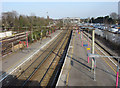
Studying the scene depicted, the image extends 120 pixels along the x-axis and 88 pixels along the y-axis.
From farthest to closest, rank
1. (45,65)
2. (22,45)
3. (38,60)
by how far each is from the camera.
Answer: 1. (22,45)
2. (38,60)
3. (45,65)

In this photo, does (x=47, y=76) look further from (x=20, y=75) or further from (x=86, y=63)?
(x=86, y=63)

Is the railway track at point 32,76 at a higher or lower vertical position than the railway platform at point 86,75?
lower

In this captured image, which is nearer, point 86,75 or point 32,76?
point 86,75

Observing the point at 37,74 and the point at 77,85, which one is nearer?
the point at 77,85

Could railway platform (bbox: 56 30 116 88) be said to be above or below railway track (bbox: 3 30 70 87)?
above

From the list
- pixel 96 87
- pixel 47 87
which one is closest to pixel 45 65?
pixel 47 87

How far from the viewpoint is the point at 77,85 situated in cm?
750

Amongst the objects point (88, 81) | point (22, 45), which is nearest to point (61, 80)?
point (88, 81)

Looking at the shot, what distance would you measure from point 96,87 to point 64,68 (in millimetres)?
3407

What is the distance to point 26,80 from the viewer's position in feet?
30.1

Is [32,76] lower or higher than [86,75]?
lower

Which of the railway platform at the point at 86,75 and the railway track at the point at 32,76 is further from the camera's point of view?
the railway track at the point at 32,76

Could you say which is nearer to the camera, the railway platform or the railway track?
the railway platform

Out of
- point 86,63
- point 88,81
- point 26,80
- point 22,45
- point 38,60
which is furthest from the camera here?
point 22,45
